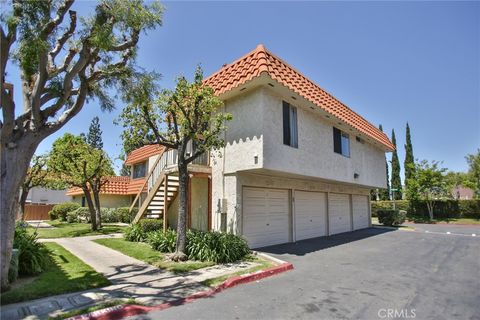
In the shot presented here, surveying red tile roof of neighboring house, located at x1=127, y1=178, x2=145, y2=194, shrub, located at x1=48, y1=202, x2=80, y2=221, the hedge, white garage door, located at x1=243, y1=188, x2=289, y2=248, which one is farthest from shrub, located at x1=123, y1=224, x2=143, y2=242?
the hedge

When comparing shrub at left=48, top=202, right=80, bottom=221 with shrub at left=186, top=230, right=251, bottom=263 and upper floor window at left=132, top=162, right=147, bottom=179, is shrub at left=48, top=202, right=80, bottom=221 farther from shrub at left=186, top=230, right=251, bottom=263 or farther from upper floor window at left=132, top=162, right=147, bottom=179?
shrub at left=186, top=230, right=251, bottom=263

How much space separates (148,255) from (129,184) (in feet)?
57.7

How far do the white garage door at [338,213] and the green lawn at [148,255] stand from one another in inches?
409

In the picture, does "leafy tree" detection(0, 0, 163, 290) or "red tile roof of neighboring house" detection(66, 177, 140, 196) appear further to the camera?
"red tile roof of neighboring house" detection(66, 177, 140, 196)

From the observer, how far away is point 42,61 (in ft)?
20.3

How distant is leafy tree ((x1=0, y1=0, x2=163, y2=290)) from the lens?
5902mm

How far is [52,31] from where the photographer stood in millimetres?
6477

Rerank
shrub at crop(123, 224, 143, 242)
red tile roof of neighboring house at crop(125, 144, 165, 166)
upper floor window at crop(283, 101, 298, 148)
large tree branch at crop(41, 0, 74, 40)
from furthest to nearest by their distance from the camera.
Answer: red tile roof of neighboring house at crop(125, 144, 165, 166), shrub at crop(123, 224, 143, 242), upper floor window at crop(283, 101, 298, 148), large tree branch at crop(41, 0, 74, 40)

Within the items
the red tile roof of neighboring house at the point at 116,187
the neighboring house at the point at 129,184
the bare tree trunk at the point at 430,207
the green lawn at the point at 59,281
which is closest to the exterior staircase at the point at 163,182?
the green lawn at the point at 59,281

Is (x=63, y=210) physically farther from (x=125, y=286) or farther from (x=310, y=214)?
(x=125, y=286)

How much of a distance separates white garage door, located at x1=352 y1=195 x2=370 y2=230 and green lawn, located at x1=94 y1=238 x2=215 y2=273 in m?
14.6

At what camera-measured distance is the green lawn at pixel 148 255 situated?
333 inches

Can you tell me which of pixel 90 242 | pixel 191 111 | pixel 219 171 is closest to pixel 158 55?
pixel 191 111

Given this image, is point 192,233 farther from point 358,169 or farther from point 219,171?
point 358,169
